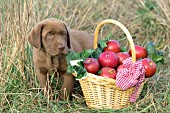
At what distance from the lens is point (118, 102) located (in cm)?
411

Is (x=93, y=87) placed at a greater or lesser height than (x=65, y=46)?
lesser

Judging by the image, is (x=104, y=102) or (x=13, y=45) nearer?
(x=104, y=102)

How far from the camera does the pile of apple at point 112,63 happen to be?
13.1 feet

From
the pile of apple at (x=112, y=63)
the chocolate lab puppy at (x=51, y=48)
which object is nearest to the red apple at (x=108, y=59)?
the pile of apple at (x=112, y=63)

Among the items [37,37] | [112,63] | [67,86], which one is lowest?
[67,86]

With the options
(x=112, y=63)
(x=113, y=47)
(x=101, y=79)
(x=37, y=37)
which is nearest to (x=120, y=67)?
(x=112, y=63)

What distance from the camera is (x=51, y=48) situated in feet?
13.6

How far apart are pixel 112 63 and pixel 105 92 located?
29 cm

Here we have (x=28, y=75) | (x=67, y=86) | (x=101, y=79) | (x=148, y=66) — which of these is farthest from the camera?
(x=28, y=75)

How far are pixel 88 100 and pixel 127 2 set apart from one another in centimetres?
363

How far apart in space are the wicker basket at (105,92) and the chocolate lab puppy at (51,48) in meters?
0.33

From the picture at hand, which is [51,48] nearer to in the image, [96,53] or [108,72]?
[96,53]

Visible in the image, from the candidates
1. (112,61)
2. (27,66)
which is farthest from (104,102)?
(27,66)

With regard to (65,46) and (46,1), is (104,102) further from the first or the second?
(46,1)
